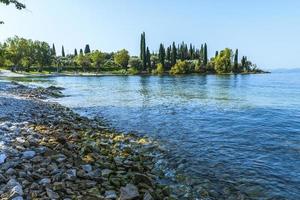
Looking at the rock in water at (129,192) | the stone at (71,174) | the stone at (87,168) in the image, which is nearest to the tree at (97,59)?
the stone at (87,168)

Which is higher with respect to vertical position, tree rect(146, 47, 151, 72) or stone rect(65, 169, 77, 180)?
tree rect(146, 47, 151, 72)

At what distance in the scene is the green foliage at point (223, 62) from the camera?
15725cm

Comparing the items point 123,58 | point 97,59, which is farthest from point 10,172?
point 123,58

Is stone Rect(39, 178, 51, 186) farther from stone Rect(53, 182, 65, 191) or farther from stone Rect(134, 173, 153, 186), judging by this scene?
stone Rect(134, 173, 153, 186)

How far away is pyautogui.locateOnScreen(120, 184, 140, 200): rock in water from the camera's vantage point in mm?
9376

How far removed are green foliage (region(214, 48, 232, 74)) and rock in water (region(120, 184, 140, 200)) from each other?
500ft

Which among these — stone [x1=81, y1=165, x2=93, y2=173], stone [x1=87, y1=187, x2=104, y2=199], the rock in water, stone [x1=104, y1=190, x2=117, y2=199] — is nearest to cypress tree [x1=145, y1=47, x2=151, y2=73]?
stone [x1=81, y1=165, x2=93, y2=173]

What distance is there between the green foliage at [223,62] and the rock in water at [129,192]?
15236cm

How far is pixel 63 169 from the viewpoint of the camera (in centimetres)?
1046

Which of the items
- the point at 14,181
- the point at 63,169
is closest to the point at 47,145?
the point at 63,169

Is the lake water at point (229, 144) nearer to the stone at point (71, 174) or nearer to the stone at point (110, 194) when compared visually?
the stone at point (110, 194)

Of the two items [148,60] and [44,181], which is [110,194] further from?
[148,60]

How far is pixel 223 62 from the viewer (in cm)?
15738

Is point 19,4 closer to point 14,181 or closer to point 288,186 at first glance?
point 14,181
